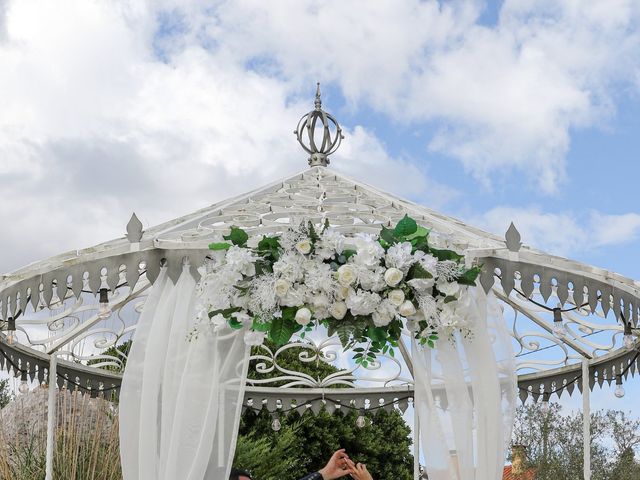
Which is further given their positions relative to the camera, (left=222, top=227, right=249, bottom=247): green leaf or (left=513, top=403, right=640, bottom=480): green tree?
(left=513, top=403, right=640, bottom=480): green tree

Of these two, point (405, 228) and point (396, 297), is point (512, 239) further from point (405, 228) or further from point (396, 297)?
point (396, 297)

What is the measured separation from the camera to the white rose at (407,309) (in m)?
3.62

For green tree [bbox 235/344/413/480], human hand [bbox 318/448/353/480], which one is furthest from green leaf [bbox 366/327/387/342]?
green tree [bbox 235/344/413/480]

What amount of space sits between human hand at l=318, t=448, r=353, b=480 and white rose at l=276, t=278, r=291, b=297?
1.62 m

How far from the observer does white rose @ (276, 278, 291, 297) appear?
3.60 metres

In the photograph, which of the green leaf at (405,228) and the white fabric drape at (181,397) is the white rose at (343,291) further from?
the white fabric drape at (181,397)

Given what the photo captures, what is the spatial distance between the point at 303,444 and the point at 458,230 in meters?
9.78

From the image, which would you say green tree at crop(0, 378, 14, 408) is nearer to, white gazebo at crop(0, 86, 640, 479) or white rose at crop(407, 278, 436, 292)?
white gazebo at crop(0, 86, 640, 479)

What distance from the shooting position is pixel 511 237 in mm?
4039

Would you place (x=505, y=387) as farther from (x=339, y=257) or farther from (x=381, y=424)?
(x=381, y=424)

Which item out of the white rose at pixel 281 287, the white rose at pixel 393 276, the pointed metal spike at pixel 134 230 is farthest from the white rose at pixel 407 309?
the pointed metal spike at pixel 134 230

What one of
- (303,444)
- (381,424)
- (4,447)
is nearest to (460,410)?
(4,447)

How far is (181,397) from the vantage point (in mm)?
3703

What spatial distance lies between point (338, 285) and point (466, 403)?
2.61ft
